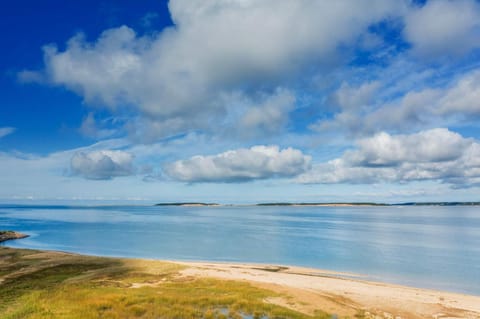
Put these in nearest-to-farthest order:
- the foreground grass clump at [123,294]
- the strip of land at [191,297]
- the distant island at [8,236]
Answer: the foreground grass clump at [123,294], the strip of land at [191,297], the distant island at [8,236]

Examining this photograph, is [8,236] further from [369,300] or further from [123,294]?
[369,300]

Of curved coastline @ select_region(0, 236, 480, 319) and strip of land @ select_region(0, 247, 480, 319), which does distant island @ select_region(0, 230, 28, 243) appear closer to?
strip of land @ select_region(0, 247, 480, 319)

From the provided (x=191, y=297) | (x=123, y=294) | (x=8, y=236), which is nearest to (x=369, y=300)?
(x=191, y=297)

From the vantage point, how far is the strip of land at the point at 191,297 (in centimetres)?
2228

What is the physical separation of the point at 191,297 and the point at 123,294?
5.18m

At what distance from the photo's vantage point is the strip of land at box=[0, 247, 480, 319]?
22.3 metres

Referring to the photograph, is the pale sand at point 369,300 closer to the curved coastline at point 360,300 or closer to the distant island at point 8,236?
the curved coastline at point 360,300

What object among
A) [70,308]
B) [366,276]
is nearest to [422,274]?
[366,276]

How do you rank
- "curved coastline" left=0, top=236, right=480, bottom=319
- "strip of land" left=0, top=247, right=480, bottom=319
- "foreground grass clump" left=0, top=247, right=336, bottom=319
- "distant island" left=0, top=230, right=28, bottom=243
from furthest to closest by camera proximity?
"distant island" left=0, top=230, right=28, bottom=243 < "curved coastline" left=0, top=236, right=480, bottom=319 < "strip of land" left=0, top=247, right=480, bottom=319 < "foreground grass clump" left=0, top=247, right=336, bottom=319

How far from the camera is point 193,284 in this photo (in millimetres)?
31141

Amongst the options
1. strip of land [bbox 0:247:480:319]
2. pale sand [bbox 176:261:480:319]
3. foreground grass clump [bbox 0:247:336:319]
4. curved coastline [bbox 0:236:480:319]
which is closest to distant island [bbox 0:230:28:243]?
foreground grass clump [bbox 0:247:336:319]

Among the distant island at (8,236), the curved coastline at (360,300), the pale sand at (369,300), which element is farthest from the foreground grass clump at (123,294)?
the distant island at (8,236)

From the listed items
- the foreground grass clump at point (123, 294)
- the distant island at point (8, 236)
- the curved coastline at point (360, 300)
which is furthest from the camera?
the distant island at point (8, 236)

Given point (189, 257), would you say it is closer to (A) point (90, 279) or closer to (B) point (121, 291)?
(A) point (90, 279)
